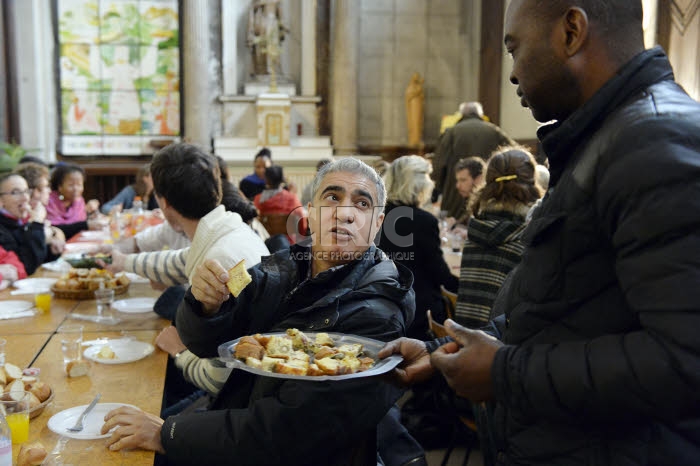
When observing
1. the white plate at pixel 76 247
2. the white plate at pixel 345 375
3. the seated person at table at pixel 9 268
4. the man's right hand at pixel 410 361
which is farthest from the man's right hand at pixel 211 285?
the white plate at pixel 76 247

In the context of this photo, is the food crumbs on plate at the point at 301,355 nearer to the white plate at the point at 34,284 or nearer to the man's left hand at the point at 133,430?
the man's left hand at the point at 133,430

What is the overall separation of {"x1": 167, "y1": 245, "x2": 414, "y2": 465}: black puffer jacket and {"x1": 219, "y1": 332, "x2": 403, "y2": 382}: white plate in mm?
80

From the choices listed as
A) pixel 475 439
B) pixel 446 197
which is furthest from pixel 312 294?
pixel 446 197

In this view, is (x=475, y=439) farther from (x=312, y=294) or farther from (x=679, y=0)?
(x=679, y=0)

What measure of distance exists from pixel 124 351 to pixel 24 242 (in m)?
2.42

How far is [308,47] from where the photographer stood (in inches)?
461

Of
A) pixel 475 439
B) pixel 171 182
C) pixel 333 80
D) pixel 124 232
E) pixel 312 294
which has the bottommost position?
pixel 475 439

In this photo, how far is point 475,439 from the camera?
3279 mm

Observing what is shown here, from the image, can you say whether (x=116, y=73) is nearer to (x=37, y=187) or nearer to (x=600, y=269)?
(x=37, y=187)

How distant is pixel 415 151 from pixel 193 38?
4.38m

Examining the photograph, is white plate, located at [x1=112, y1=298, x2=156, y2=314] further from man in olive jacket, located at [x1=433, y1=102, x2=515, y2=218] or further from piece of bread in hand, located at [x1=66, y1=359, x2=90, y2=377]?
man in olive jacket, located at [x1=433, y1=102, x2=515, y2=218]

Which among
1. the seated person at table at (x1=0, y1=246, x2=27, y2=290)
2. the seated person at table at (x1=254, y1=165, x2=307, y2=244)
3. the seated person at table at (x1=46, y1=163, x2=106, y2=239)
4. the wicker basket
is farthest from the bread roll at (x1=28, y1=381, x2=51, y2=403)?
the seated person at table at (x1=46, y1=163, x2=106, y2=239)

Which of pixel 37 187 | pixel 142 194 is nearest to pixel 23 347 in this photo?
pixel 37 187

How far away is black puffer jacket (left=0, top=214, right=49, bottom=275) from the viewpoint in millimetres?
4383
